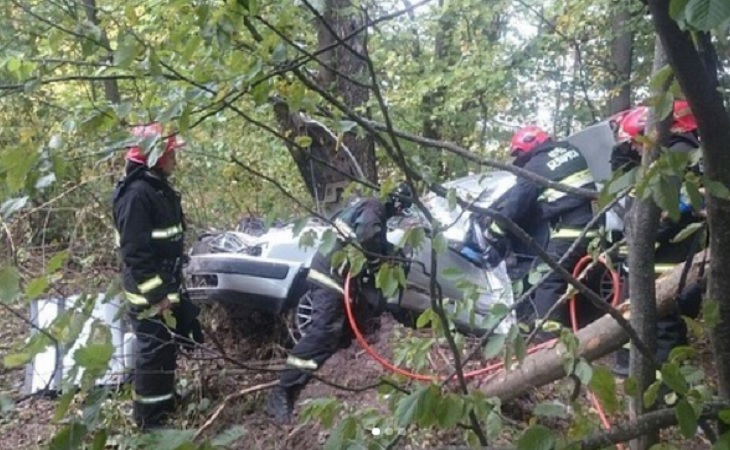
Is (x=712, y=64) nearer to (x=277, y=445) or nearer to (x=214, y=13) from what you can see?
(x=214, y=13)

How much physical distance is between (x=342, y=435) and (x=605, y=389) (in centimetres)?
52

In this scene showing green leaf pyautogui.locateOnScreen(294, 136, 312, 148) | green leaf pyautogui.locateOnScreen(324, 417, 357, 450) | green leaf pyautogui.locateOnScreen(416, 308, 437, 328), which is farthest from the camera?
green leaf pyautogui.locateOnScreen(294, 136, 312, 148)

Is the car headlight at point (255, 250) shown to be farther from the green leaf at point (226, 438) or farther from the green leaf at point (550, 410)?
the green leaf at point (226, 438)

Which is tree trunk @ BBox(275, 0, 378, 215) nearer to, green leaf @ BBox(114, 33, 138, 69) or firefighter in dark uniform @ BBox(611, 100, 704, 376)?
firefighter in dark uniform @ BBox(611, 100, 704, 376)

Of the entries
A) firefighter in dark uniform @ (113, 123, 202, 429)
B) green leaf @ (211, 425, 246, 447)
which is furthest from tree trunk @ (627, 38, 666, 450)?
firefighter in dark uniform @ (113, 123, 202, 429)

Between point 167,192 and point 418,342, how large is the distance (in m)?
3.06

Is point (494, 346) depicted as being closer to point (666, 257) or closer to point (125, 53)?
point (125, 53)

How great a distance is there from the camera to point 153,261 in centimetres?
525

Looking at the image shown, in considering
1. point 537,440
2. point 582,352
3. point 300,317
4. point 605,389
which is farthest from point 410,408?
point 300,317

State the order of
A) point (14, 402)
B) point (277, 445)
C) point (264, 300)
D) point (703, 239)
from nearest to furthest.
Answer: point (14, 402), point (703, 239), point (277, 445), point (264, 300)

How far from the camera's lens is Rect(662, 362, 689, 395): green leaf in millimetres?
→ 1530

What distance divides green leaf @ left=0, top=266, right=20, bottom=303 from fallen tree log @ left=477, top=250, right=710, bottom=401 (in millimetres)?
2088

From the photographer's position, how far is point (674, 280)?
377 cm

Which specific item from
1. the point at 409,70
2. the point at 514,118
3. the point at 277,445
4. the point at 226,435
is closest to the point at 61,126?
the point at 226,435
